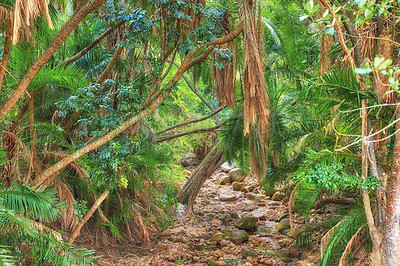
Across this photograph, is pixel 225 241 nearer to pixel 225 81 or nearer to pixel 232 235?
pixel 232 235

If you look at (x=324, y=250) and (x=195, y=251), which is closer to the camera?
(x=324, y=250)

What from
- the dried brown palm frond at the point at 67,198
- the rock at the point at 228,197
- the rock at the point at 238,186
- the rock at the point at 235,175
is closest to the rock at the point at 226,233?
the rock at the point at 228,197

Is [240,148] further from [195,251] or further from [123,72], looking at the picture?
[123,72]

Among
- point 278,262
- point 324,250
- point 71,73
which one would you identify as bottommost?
point 278,262

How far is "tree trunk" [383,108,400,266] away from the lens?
10.5 ft

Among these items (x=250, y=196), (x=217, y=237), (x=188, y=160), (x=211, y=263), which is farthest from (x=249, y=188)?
(x=211, y=263)

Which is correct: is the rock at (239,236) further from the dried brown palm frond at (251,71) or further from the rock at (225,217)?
the dried brown palm frond at (251,71)

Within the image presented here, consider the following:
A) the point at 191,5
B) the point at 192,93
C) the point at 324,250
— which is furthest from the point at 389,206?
the point at 192,93

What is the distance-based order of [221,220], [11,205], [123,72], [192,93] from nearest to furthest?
1. [11,205]
2. [123,72]
3. [221,220]
4. [192,93]

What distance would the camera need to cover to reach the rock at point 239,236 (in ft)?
23.5

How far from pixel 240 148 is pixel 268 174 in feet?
2.70

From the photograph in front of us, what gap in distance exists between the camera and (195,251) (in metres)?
6.74

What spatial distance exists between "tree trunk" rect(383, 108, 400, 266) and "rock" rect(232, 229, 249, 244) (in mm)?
4147

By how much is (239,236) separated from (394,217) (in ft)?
14.5
